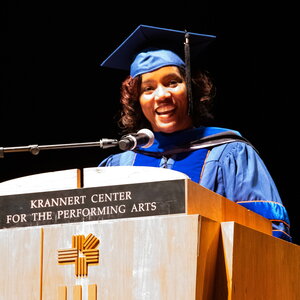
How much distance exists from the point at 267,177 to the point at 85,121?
77.0 inches

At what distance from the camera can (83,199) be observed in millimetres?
2318

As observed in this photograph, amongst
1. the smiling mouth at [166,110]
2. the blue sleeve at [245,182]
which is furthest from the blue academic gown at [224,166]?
the smiling mouth at [166,110]

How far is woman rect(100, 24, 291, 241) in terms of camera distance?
3.37 metres

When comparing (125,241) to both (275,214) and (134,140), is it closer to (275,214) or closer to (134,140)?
(134,140)

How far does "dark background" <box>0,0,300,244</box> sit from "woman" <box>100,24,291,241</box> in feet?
1.53

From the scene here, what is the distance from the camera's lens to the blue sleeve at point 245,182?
3109mm

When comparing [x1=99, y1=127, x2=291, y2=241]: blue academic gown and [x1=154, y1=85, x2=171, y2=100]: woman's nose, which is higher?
[x1=154, y1=85, x2=171, y2=100]: woman's nose

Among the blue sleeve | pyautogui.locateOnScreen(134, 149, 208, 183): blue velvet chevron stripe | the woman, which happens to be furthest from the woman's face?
the blue sleeve

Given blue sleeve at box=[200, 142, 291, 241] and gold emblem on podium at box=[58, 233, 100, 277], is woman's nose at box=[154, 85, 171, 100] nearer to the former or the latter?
blue sleeve at box=[200, 142, 291, 241]

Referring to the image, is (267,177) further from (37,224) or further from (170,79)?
(37,224)

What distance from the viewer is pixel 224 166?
3.43 metres

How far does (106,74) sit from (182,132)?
1431mm

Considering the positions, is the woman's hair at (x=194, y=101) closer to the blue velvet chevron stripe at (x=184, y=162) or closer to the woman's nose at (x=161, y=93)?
the woman's nose at (x=161, y=93)

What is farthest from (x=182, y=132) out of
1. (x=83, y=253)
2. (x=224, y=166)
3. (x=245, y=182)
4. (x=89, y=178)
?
(x=83, y=253)
